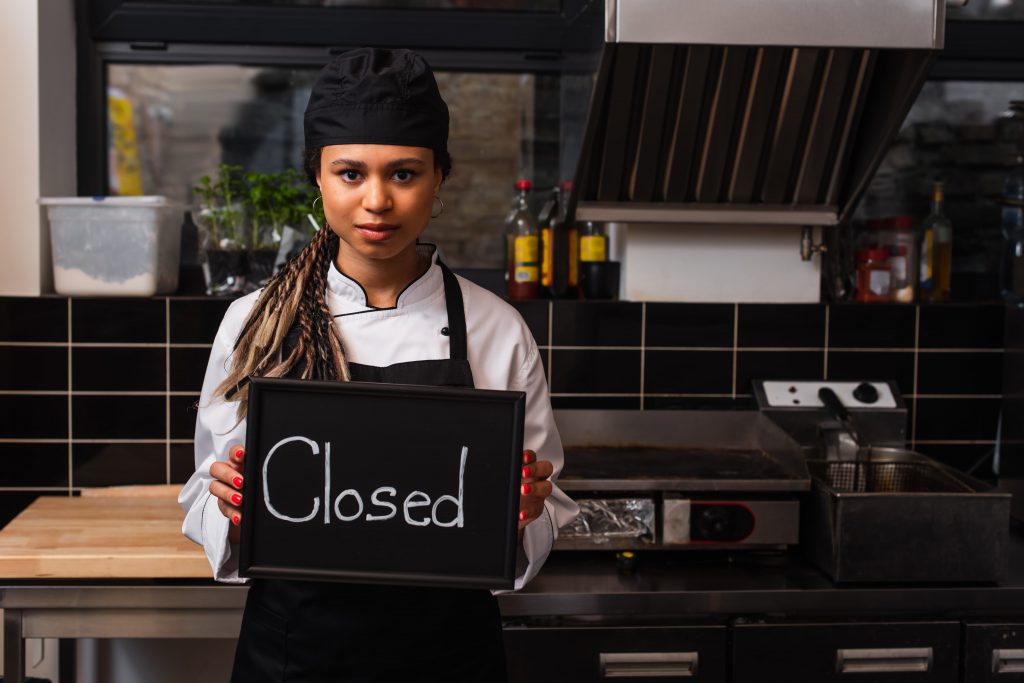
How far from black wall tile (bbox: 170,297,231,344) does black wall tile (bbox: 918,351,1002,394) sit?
5.94 feet

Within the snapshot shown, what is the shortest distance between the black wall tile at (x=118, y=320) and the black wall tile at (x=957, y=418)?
197 centimetres

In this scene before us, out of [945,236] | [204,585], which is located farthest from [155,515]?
[945,236]

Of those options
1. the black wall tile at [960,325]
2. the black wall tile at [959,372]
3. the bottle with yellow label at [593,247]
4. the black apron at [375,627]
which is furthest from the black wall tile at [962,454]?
the black apron at [375,627]

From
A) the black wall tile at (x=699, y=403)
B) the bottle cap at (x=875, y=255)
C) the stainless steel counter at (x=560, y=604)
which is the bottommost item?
the stainless steel counter at (x=560, y=604)

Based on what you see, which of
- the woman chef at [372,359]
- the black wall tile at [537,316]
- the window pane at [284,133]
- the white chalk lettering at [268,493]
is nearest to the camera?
the white chalk lettering at [268,493]

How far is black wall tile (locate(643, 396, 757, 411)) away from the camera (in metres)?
2.72

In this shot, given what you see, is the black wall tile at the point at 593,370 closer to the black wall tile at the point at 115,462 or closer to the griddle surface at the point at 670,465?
the griddle surface at the point at 670,465

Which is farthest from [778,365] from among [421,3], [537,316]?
[421,3]

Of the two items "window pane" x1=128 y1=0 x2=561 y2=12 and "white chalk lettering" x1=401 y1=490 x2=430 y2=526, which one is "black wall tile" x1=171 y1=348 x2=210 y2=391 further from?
"white chalk lettering" x1=401 y1=490 x2=430 y2=526

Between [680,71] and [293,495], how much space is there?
1.57 meters

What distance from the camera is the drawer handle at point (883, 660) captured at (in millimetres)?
2143

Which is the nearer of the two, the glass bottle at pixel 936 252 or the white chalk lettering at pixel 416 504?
the white chalk lettering at pixel 416 504

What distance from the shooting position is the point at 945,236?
285cm

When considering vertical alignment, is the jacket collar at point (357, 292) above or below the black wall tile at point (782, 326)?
above
